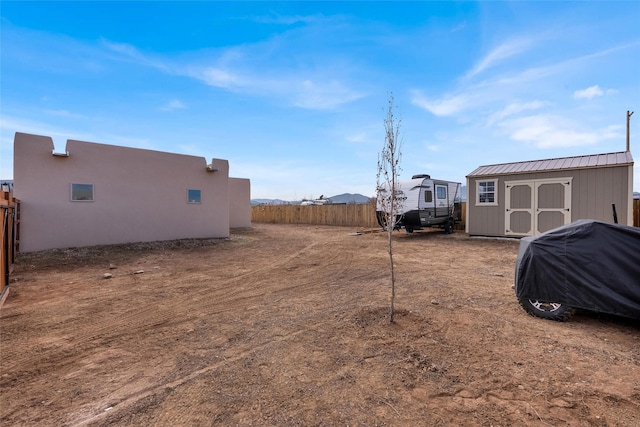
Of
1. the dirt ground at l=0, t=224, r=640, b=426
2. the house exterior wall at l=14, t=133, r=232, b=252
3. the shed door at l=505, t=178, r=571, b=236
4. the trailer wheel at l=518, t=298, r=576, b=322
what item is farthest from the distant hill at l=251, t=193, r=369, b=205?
the trailer wheel at l=518, t=298, r=576, b=322

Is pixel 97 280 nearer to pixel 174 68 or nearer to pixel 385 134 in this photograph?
pixel 385 134

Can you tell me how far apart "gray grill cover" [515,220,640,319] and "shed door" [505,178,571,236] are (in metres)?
10.2

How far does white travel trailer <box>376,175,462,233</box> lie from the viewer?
48.1ft

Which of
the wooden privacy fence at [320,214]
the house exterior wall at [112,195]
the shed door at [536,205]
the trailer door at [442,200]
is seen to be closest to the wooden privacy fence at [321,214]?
the wooden privacy fence at [320,214]

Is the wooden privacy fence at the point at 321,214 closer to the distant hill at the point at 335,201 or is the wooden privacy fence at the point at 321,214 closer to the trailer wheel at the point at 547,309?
the distant hill at the point at 335,201

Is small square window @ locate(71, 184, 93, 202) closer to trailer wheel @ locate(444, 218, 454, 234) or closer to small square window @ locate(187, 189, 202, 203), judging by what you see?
small square window @ locate(187, 189, 202, 203)

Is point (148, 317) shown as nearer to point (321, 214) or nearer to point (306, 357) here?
point (306, 357)

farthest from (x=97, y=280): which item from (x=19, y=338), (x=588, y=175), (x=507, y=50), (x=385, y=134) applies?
(x=588, y=175)

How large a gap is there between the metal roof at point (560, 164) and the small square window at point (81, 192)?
16859 mm

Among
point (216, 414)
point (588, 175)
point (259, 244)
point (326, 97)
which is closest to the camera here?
point (216, 414)

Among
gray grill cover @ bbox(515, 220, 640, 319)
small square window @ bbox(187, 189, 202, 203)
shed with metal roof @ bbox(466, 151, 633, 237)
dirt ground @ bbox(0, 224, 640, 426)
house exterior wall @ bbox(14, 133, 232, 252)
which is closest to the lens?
dirt ground @ bbox(0, 224, 640, 426)

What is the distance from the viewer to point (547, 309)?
434cm

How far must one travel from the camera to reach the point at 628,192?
10.9 meters

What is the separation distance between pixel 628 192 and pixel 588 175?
1.32 m
